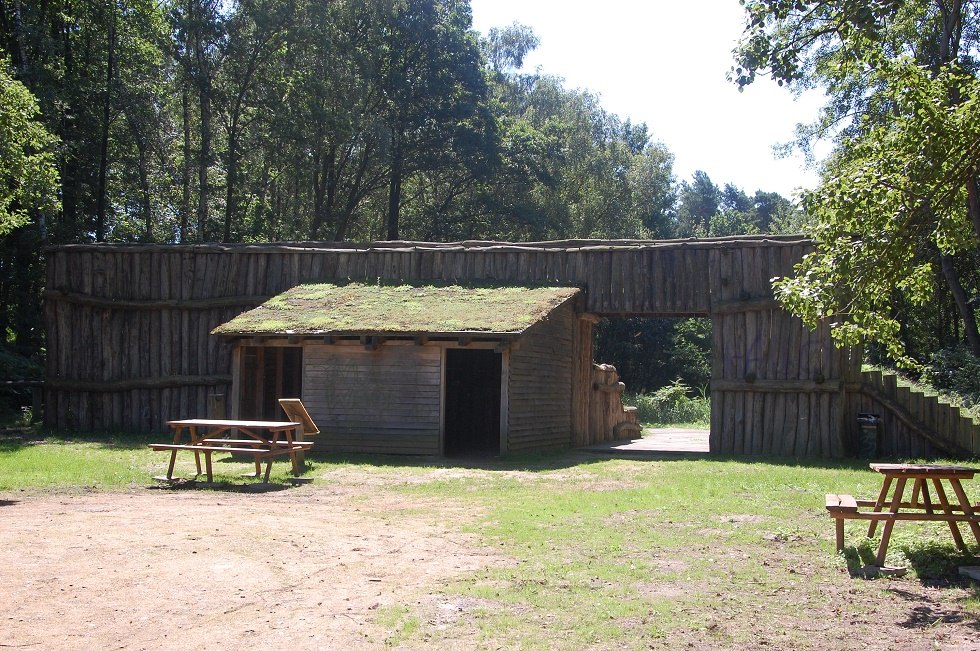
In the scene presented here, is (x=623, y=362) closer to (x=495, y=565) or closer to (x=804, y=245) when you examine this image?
(x=804, y=245)

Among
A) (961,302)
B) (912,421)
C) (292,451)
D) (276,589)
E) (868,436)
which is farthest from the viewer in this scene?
(961,302)

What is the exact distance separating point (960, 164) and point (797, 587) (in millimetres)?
4119

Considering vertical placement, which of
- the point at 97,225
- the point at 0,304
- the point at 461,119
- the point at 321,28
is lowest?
the point at 0,304

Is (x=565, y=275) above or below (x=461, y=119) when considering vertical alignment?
below

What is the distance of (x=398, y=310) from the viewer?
60.4 ft

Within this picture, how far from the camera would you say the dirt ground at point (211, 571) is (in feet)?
19.0

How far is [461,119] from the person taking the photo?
1489 inches

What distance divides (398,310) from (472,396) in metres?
4.70

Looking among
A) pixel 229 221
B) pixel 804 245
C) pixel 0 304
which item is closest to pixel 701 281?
pixel 804 245

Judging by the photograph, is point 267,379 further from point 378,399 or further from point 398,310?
point 378,399

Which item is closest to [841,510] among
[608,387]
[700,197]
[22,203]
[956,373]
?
[608,387]

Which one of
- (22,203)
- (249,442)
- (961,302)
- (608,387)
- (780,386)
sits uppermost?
(22,203)

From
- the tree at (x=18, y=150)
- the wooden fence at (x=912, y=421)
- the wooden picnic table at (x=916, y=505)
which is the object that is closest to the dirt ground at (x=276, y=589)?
the wooden picnic table at (x=916, y=505)

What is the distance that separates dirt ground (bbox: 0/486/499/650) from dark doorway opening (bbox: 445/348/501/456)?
36.3 feet
